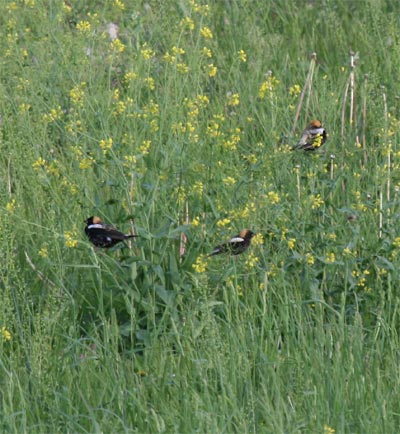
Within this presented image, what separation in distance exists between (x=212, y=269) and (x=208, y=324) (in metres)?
0.99

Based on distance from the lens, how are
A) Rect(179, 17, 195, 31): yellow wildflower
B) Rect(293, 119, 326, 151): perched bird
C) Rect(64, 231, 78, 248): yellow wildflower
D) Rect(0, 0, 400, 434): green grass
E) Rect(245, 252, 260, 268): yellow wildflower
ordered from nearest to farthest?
Rect(0, 0, 400, 434): green grass, Rect(64, 231, 78, 248): yellow wildflower, Rect(245, 252, 260, 268): yellow wildflower, Rect(293, 119, 326, 151): perched bird, Rect(179, 17, 195, 31): yellow wildflower

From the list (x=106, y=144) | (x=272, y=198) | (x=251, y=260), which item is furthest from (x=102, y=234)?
(x=272, y=198)

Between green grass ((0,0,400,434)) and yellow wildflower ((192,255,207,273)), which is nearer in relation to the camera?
green grass ((0,0,400,434))

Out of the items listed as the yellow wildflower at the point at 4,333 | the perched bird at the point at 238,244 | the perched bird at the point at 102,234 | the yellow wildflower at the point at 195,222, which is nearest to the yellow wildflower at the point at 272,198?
the perched bird at the point at 238,244

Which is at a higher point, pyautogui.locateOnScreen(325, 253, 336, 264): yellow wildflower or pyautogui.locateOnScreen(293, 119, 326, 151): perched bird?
pyautogui.locateOnScreen(293, 119, 326, 151): perched bird

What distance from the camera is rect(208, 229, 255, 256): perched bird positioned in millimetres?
4781

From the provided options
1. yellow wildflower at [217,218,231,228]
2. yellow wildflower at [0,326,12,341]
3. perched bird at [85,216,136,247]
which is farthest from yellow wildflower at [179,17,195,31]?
yellow wildflower at [0,326,12,341]

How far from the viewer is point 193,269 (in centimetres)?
502

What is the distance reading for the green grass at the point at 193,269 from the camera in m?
4.10

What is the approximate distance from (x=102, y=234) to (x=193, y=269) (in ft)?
1.48

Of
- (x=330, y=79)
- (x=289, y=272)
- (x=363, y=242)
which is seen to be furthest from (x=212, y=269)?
(x=330, y=79)

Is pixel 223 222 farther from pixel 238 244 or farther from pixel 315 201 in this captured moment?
pixel 315 201

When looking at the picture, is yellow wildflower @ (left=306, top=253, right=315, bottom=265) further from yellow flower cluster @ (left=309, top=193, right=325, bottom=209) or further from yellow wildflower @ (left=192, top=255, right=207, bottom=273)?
yellow wildflower @ (left=192, top=255, right=207, bottom=273)

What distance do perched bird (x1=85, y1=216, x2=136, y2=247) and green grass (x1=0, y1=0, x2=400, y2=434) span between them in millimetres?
69
